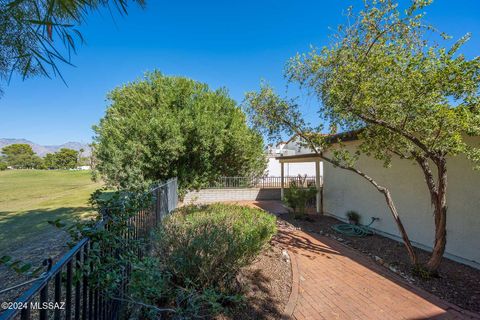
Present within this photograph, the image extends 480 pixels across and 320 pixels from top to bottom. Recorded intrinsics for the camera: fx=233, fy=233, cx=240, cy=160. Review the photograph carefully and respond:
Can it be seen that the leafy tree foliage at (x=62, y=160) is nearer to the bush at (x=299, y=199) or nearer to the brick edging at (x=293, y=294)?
the bush at (x=299, y=199)

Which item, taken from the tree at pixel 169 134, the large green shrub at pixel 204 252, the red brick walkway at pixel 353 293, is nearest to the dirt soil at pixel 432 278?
the red brick walkway at pixel 353 293

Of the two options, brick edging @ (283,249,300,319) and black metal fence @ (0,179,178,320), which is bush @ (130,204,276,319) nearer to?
brick edging @ (283,249,300,319)

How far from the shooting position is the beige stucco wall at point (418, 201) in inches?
195

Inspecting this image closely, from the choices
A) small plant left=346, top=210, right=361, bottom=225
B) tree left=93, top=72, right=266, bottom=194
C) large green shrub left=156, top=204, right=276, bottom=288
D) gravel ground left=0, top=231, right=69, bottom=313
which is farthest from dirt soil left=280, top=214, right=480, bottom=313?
gravel ground left=0, top=231, right=69, bottom=313

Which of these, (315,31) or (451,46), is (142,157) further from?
(451,46)

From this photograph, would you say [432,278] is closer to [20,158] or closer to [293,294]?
[293,294]

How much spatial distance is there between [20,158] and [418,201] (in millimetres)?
108569

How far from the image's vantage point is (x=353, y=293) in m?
4.08

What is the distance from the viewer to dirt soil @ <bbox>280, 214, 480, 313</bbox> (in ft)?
12.9

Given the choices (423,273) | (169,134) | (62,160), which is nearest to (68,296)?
(423,273)

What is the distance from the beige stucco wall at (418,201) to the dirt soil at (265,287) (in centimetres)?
371

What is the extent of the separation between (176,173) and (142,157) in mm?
2115

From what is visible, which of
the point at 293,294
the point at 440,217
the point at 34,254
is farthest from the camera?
the point at 34,254

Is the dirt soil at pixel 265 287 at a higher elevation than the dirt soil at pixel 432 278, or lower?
higher
